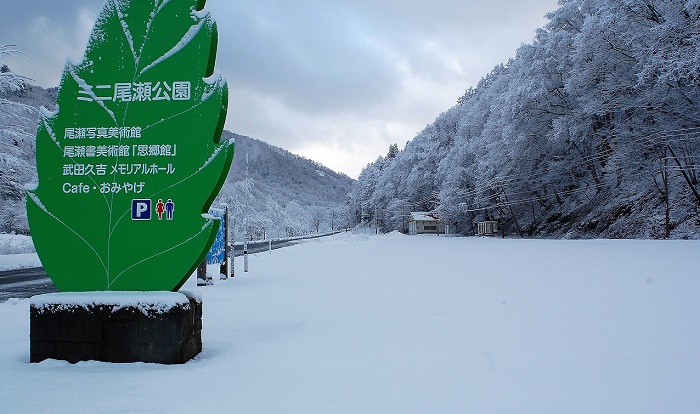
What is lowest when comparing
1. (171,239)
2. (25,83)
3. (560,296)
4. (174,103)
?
(560,296)

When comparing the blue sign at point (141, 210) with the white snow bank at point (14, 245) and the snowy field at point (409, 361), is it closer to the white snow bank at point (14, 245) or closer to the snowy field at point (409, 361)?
the snowy field at point (409, 361)

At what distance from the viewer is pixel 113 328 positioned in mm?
4219

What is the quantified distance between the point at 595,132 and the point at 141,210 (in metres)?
37.0

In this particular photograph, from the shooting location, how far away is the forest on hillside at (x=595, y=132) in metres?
24.7

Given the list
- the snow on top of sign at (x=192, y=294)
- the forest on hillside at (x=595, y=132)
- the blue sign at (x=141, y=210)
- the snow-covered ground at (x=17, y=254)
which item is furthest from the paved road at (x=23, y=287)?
the forest on hillside at (x=595, y=132)

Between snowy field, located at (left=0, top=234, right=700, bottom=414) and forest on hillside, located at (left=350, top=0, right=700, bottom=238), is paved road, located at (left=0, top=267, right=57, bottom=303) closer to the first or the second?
snowy field, located at (left=0, top=234, right=700, bottom=414)

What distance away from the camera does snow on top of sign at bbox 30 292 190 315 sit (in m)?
→ 4.17

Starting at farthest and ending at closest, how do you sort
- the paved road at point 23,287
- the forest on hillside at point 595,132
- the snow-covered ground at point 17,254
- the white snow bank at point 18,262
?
the forest on hillside at point 595,132 < the snow-covered ground at point 17,254 < the white snow bank at point 18,262 < the paved road at point 23,287

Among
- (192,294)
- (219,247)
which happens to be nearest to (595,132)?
(219,247)

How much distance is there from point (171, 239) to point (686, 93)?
29.9 meters

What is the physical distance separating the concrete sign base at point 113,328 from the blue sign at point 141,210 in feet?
2.45

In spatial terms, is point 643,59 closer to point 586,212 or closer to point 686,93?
point 686,93

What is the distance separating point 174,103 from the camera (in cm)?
462

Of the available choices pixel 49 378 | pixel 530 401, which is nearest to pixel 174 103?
pixel 49 378
